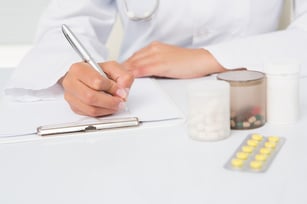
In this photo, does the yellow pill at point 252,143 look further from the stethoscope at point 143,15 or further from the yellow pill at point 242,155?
the stethoscope at point 143,15

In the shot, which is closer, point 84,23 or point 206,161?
point 206,161

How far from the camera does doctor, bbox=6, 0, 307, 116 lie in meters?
0.85

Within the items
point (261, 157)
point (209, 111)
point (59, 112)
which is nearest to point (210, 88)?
point (209, 111)

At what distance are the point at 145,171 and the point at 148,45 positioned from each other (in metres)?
0.59

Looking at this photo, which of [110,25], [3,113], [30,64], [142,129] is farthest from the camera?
[110,25]

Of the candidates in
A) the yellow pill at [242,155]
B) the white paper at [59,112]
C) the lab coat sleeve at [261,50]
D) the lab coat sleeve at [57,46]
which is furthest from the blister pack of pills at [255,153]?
the lab coat sleeve at [57,46]

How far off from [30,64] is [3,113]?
0.18 m

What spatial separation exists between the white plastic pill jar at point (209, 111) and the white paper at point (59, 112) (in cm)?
10

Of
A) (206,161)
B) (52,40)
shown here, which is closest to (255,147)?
(206,161)

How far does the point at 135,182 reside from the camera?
1.93ft

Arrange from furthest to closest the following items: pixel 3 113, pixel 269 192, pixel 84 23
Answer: pixel 84 23
pixel 3 113
pixel 269 192

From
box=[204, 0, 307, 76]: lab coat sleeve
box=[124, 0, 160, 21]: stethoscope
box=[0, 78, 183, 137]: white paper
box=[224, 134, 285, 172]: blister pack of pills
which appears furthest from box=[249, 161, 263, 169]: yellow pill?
box=[124, 0, 160, 21]: stethoscope

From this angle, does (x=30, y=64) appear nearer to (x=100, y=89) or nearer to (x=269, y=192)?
(x=100, y=89)

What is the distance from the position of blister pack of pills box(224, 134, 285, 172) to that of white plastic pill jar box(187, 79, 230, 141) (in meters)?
0.04
